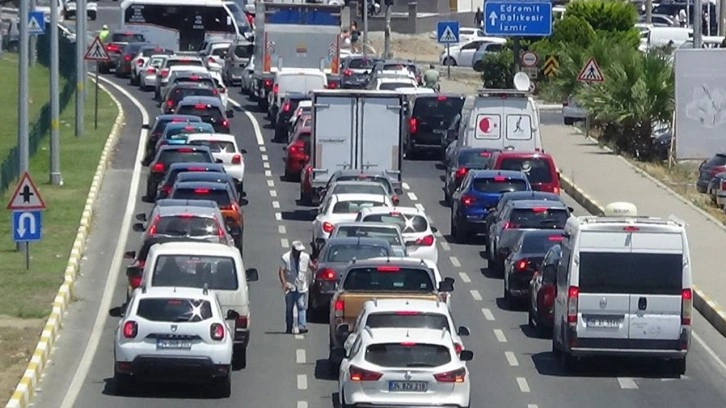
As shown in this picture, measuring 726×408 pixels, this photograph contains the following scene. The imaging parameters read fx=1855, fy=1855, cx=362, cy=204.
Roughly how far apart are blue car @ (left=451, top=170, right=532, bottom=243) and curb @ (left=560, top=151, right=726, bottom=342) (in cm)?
268

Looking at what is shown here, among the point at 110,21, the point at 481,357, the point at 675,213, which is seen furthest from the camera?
the point at 110,21

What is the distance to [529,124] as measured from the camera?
1801 inches

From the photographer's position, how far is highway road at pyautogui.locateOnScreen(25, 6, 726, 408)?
78.0 ft

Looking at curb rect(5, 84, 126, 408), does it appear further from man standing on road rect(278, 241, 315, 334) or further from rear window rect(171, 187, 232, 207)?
man standing on road rect(278, 241, 315, 334)

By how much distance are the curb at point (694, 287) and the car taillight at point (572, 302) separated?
15.5 ft

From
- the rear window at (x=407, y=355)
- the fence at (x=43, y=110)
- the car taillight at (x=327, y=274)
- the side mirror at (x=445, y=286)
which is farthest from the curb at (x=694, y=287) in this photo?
the fence at (x=43, y=110)

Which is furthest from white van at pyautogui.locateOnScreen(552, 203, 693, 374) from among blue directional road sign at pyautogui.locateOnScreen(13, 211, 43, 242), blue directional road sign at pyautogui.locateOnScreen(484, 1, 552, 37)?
blue directional road sign at pyautogui.locateOnScreen(484, 1, 552, 37)

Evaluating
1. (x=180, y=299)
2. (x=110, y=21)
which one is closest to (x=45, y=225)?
(x=180, y=299)

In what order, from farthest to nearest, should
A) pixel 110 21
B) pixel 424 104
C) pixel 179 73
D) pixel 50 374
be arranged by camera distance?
1. pixel 110 21
2. pixel 179 73
3. pixel 424 104
4. pixel 50 374

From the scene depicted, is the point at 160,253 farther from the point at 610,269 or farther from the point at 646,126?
the point at 646,126

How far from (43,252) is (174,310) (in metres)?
12.6

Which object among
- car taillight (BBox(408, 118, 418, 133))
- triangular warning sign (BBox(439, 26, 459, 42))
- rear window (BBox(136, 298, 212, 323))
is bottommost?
rear window (BBox(136, 298, 212, 323))

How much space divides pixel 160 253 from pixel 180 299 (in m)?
2.93

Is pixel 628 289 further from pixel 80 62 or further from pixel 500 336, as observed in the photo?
pixel 80 62
